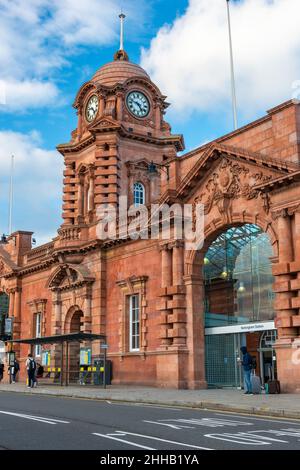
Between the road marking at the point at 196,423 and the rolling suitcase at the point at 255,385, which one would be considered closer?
the road marking at the point at 196,423

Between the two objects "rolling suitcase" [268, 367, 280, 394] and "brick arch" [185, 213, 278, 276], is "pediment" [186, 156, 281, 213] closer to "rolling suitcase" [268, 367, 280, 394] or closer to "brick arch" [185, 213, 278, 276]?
"brick arch" [185, 213, 278, 276]

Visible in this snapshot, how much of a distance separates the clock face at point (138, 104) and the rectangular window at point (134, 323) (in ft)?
55.4

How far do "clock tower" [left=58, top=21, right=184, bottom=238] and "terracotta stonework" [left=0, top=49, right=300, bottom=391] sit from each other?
8 centimetres

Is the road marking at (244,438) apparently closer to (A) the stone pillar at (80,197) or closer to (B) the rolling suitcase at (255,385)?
(B) the rolling suitcase at (255,385)

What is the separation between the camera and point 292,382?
21.8 m

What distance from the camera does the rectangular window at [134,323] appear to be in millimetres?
31998

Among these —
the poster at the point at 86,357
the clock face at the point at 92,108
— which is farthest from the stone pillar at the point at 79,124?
the poster at the point at 86,357

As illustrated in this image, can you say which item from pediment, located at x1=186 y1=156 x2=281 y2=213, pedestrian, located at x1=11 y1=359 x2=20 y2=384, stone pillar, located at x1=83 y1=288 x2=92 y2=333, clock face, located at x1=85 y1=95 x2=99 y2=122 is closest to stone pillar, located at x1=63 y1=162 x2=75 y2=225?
clock face, located at x1=85 y1=95 x2=99 y2=122

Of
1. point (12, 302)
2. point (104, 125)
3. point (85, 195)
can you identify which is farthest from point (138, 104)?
point (12, 302)

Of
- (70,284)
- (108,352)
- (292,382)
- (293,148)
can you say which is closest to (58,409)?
(292,382)

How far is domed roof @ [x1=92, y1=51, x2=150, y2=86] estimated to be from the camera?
44531 mm
